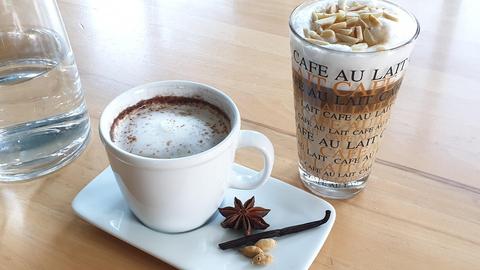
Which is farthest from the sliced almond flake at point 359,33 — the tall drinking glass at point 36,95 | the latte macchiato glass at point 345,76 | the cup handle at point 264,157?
the tall drinking glass at point 36,95

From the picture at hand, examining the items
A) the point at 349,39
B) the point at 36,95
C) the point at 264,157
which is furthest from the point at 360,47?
the point at 36,95

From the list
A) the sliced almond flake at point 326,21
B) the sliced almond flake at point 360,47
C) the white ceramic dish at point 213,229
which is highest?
the sliced almond flake at point 326,21

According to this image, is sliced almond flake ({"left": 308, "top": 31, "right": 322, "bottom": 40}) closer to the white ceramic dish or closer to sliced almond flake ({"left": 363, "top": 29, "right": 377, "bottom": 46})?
sliced almond flake ({"left": 363, "top": 29, "right": 377, "bottom": 46})

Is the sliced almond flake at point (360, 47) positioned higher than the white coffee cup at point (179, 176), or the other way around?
the sliced almond flake at point (360, 47)

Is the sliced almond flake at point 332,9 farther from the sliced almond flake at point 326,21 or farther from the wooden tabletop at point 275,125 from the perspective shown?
the wooden tabletop at point 275,125

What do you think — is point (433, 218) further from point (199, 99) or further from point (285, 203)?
point (199, 99)

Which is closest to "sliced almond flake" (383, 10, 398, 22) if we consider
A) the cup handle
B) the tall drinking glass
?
the cup handle
